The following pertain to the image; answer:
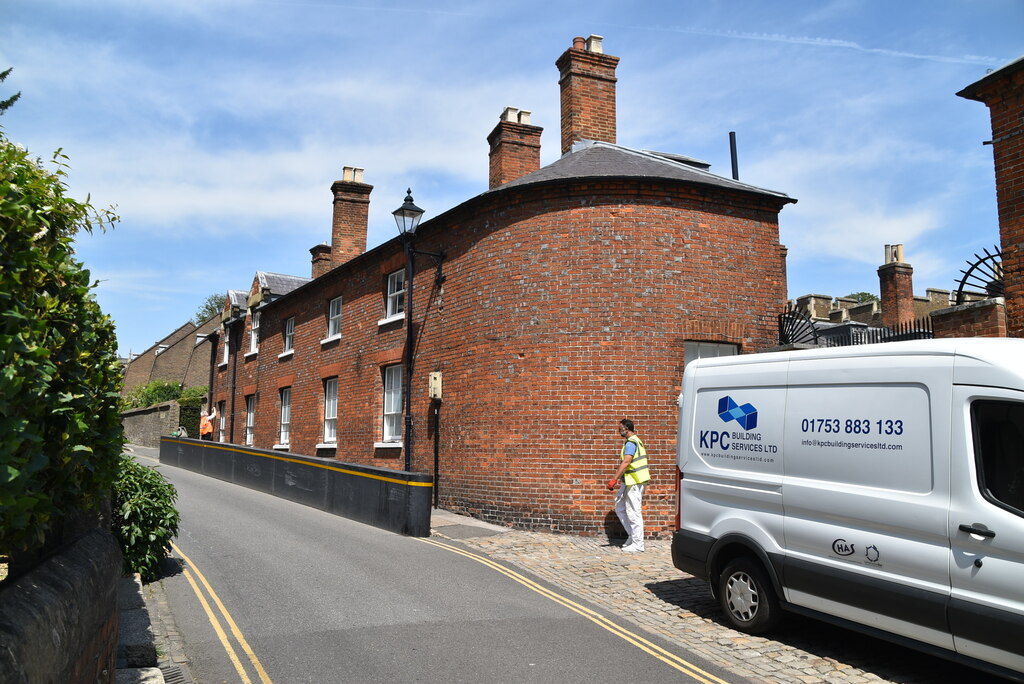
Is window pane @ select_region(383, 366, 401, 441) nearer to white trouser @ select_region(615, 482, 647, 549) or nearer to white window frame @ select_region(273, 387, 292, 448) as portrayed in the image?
white window frame @ select_region(273, 387, 292, 448)

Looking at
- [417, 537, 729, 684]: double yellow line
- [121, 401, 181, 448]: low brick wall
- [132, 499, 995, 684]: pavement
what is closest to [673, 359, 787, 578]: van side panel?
[132, 499, 995, 684]: pavement

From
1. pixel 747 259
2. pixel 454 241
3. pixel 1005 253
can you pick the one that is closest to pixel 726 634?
pixel 1005 253

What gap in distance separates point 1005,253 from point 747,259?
15.8 ft

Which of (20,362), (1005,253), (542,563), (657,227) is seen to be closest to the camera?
(20,362)

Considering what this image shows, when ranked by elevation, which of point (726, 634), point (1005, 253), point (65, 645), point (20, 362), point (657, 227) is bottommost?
point (726, 634)

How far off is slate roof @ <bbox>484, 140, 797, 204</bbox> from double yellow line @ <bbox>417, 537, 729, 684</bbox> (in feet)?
22.9

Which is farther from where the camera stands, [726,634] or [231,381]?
[231,381]

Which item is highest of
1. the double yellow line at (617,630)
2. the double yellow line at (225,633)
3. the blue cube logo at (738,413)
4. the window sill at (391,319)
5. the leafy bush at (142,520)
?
the window sill at (391,319)

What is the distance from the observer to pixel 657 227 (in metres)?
13.3

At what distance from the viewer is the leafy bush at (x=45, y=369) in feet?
9.53

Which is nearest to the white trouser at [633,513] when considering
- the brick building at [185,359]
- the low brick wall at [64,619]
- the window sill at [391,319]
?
the low brick wall at [64,619]

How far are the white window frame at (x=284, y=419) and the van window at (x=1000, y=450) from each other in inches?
832

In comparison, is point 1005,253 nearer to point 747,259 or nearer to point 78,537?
point 747,259

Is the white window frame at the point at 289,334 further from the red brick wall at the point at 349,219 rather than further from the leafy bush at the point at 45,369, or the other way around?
the leafy bush at the point at 45,369
